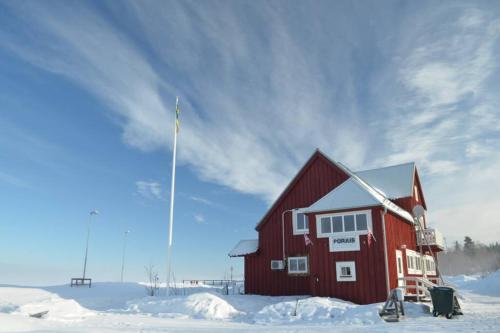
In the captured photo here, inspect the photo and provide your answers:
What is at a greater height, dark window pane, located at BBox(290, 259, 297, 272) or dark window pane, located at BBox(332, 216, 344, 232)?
dark window pane, located at BBox(332, 216, 344, 232)

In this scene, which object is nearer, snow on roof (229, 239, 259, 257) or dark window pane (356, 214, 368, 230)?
dark window pane (356, 214, 368, 230)

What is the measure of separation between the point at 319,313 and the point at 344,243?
224 inches

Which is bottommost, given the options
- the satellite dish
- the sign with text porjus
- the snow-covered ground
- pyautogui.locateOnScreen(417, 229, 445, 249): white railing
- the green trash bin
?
the snow-covered ground

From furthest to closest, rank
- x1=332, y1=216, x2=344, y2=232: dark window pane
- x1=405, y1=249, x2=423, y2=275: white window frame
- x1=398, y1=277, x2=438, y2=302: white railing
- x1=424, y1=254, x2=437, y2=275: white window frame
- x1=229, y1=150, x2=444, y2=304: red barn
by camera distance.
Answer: x1=424, y1=254, x2=437, y2=275: white window frame < x1=405, y1=249, x2=423, y2=275: white window frame < x1=332, y1=216, x2=344, y2=232: dark window pane < x1=229, y1=150, x2=444, y2=304: red barn < x1=398, y1=277, x2=438, y2=302: white railing

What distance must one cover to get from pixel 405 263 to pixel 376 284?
4.24 metres

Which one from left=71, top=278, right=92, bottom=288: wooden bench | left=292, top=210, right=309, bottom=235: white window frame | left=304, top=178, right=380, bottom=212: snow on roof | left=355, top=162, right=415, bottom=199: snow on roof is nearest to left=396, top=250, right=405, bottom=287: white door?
left=304, top=178, right=380, bottom=212: snow on roof

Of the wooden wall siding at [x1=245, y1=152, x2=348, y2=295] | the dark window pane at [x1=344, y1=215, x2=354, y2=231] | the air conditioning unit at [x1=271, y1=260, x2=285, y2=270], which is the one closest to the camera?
the dark window pane at [x1=344, y1=215, x2=354, y2=231]

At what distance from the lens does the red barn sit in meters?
23.3

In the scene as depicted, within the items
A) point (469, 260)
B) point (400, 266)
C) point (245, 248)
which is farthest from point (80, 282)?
point (469, 260)

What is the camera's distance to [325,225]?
25078mm

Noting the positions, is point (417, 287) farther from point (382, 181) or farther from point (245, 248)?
point (245, 248)

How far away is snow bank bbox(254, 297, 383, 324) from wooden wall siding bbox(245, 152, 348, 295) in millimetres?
6704

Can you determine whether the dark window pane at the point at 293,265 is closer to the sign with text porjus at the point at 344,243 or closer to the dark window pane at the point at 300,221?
the dark window pane at the point at 300,221

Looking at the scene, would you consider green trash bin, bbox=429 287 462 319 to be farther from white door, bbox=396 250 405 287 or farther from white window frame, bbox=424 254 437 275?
white window frame, bbox=424 254 437 275
